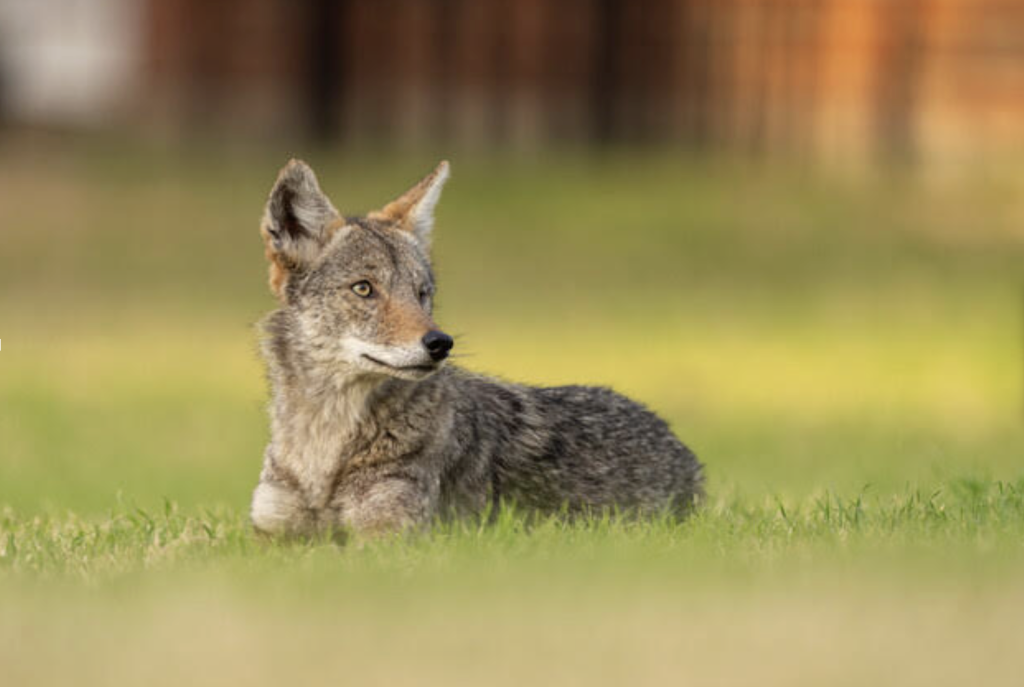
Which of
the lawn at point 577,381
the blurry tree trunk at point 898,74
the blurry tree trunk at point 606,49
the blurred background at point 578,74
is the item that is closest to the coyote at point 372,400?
the lawn at point 577,381

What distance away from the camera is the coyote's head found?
26.9 ft

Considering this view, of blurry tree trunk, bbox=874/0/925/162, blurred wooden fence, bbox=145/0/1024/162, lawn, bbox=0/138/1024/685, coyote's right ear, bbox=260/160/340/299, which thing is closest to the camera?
lawn, bbox=0/138/1024/685

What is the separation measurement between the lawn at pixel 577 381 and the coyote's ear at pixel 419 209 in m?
0.83

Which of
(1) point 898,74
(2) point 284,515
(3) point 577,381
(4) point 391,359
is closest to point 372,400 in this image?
(4) point 391,359

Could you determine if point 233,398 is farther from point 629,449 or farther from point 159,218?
point 159,218

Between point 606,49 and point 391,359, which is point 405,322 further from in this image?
point 606,49

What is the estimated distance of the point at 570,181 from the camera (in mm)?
28672

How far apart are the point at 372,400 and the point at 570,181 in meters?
20.3

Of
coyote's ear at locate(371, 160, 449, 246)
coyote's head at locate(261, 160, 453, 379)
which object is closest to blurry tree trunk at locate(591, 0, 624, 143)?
coyote's ear at locate(371, 160, 449, 246)

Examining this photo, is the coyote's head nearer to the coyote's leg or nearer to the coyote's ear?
the coyote's ear

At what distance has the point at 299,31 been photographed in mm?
30141

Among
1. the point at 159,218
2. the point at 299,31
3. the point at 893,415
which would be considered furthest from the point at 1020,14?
the point at 893,415

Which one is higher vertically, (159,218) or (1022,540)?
(1022,540)

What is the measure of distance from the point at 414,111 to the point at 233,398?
13.8 metres
